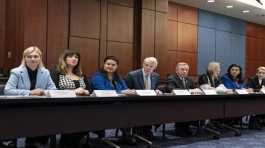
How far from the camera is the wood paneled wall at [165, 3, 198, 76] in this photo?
977cm

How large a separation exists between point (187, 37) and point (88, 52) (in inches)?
150

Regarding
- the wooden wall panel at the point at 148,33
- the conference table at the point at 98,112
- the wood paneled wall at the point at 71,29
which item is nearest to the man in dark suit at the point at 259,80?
the conference table at the point at 98,112

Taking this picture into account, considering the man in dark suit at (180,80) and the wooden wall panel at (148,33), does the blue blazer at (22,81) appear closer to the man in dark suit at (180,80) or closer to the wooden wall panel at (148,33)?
the man in dark suit at (180,80)

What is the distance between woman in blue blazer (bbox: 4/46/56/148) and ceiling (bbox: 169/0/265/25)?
653 centimetres

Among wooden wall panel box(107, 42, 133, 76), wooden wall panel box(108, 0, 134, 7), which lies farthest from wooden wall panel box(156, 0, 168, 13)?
wooden wall panel box(107, 42, 133, 76)

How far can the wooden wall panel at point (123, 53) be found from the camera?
774 cm

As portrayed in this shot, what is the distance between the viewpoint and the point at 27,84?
348cm

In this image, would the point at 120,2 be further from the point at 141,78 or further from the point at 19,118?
the point at 19,118

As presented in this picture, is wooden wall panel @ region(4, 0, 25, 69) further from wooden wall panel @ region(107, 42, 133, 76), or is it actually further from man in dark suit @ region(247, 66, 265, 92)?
man in dark suit @ region(247, 66, 265, 92)

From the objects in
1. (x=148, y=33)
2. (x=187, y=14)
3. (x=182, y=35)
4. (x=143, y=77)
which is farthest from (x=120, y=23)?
(x=143, y=77)

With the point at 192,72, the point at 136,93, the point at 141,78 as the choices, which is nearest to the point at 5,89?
the point at 136,93

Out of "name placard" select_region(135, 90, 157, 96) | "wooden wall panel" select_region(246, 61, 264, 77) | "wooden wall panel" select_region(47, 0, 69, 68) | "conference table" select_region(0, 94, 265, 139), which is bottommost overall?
"conference table" select_region(0, 94, 265, 139)

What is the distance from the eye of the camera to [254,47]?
42.6 ft

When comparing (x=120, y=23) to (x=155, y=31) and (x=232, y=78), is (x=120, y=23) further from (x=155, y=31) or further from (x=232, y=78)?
(x=232, y=78)
